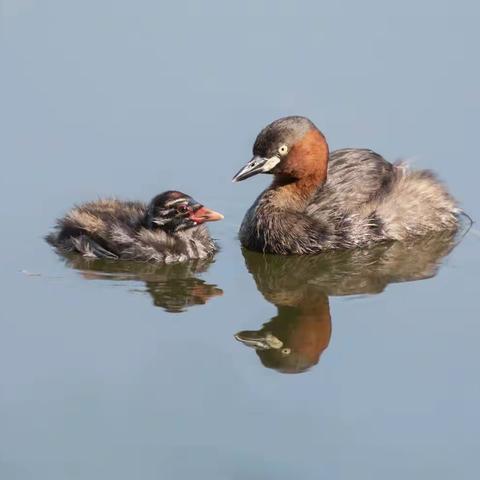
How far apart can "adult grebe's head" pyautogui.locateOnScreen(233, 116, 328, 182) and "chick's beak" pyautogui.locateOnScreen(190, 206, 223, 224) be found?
28 cm

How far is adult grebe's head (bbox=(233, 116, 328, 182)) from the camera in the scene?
361 inches

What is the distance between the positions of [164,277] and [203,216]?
1.90 feet

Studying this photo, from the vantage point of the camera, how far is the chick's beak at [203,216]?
8930 mm

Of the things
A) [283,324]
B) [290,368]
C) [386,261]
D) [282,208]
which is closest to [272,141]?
[282,208]

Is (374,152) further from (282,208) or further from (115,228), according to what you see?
(115,228)

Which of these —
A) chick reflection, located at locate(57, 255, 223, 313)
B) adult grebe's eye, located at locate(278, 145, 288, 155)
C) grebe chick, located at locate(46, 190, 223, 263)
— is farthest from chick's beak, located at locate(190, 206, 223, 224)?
adult grebe's eye, located at locate(278, 145, 288, 155)

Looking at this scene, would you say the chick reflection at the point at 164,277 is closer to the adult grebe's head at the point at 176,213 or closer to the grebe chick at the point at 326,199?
the adult grebe's head at the point at 176,213

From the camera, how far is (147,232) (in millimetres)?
8859

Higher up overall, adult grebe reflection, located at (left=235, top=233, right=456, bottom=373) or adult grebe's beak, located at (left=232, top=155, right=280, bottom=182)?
adult grebe's beak, located at (left=232, top=155, right=280, bottom=182)

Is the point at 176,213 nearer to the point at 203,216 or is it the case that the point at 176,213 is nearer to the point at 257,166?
the point at 203,216

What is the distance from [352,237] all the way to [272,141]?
2.79 ft

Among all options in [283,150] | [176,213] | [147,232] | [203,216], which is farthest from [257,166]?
[147,232]

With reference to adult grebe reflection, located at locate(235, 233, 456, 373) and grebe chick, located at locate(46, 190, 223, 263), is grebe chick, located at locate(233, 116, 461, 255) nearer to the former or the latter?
adult grebe reflection, located at locate(235, 233, 456, 373)

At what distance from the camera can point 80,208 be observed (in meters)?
9.16
